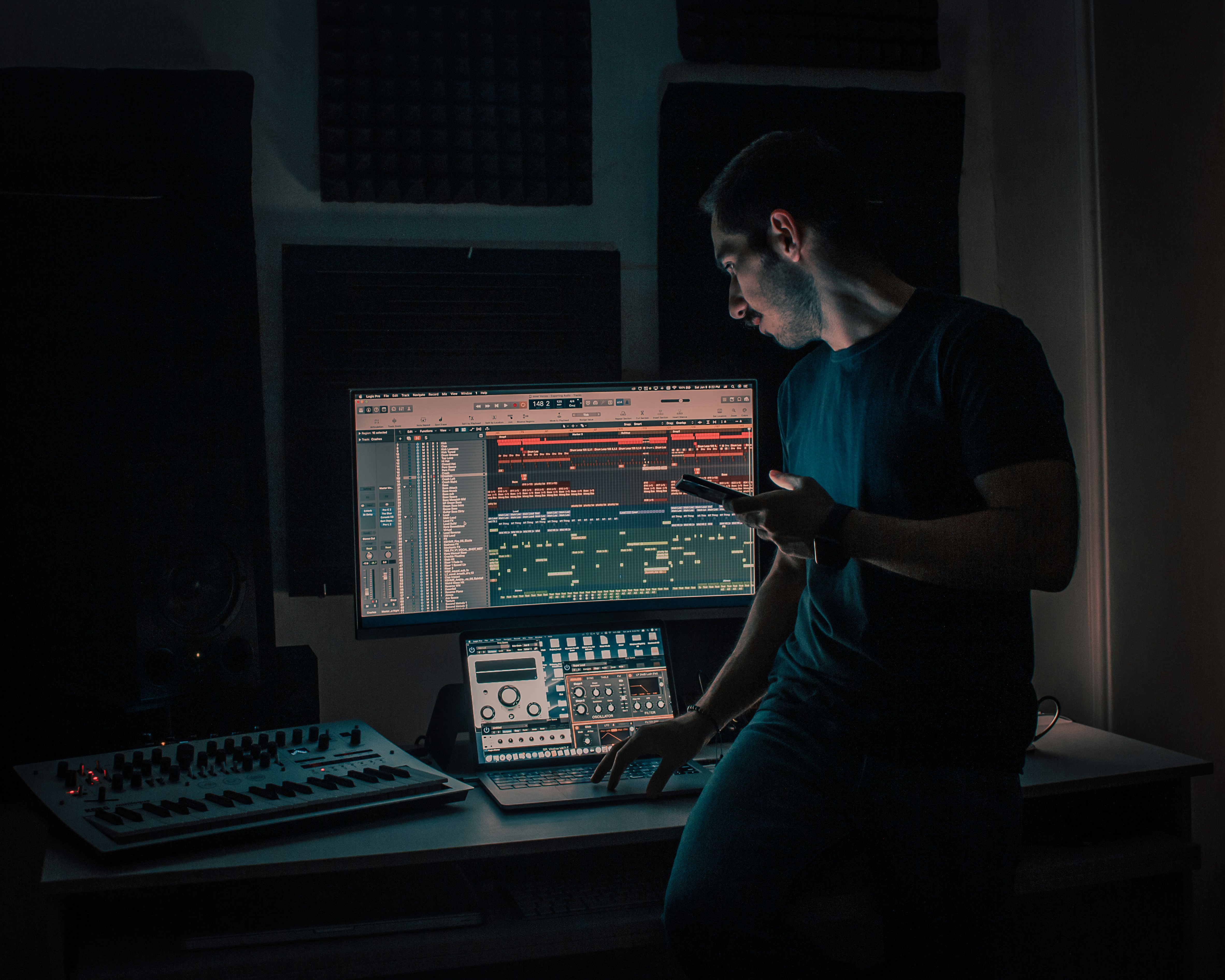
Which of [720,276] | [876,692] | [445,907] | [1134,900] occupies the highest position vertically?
[720,276]

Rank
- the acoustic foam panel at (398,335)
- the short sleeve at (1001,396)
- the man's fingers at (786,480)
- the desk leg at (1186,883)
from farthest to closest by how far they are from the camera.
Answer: the acoustic foam panel at (398,335) < the desk leg at (1186,883) < the man's fingers at (786,480) < the short sleeve at (1001,396)

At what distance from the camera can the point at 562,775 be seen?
143 cm

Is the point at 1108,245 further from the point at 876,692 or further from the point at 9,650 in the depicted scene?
the point at 9,650

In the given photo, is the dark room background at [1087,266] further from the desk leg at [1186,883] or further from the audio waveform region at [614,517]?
the desk leg at [1186,883]

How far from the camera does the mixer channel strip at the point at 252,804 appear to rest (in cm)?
111

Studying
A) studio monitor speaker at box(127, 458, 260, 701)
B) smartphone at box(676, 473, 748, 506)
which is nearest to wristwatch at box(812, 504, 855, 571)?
smartphone at box(676, 473, 748, 506)

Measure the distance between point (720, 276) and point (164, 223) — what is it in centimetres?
104

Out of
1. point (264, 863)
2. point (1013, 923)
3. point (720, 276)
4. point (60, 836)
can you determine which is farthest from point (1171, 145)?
point (60, 836)

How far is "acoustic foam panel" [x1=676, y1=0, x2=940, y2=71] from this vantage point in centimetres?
193

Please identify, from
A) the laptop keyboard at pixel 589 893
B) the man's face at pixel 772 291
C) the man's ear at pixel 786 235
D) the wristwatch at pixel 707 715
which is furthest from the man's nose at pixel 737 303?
the laptop keyboard at pixel 589 893

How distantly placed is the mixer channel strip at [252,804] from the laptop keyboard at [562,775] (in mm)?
139

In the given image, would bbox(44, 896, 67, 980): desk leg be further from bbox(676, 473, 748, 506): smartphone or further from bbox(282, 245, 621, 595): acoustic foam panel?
bbox(676, 473, 748, 506): smartphone

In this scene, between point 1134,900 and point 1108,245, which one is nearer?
point 1134,900

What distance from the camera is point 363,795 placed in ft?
4.03
